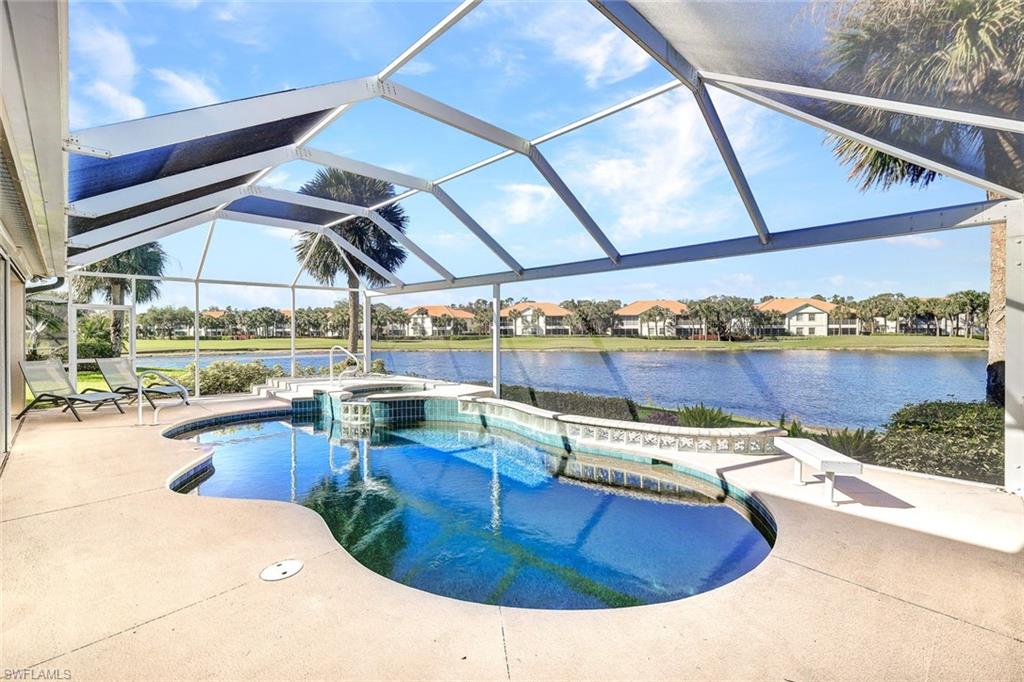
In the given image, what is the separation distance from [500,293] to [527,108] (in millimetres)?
5634

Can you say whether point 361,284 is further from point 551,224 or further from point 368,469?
point 368,469

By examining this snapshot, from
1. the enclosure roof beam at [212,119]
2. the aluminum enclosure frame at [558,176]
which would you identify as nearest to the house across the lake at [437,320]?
the aluminum enclosure frame at [558,176]

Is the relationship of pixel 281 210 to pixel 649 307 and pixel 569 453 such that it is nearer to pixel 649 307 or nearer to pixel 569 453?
pixel 569 453

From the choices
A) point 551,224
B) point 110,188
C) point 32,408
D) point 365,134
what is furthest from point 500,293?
point 32,408

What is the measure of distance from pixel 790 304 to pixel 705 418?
27.3ft

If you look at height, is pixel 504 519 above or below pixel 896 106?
below

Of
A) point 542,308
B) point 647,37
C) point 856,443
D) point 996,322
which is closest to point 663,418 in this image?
point 856,443

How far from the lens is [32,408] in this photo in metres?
10.7

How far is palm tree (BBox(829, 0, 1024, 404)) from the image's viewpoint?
8.68 feet

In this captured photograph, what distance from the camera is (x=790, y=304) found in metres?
14.5

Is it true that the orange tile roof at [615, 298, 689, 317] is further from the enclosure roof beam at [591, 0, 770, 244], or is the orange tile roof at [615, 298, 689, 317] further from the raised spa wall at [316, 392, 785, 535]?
the enclosure roof beam at [591, 0, 770, 244]

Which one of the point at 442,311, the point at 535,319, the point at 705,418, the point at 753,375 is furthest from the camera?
the point at 442,311

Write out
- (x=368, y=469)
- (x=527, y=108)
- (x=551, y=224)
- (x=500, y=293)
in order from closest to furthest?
(x=527, y=108) < (x=368, y=469) < (x=551, y=224) < (x=500, y=293)

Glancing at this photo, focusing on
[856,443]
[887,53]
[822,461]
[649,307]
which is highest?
[887,53]
